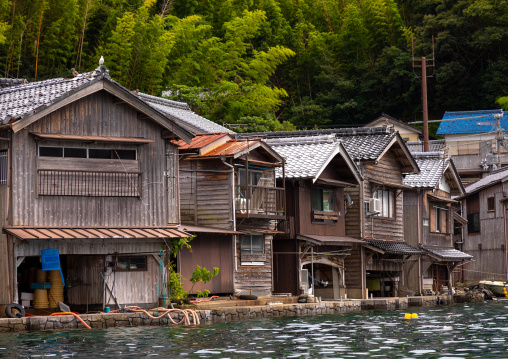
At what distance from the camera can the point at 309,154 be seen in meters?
35.9

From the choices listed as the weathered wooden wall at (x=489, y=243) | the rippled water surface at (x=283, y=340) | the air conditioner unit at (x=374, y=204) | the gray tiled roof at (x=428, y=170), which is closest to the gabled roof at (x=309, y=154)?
the air conditioner unit at (x=374, y=204)

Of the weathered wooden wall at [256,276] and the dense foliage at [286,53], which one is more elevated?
the dense foliage at [286,53]

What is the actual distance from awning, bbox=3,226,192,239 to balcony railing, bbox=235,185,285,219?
4.03m

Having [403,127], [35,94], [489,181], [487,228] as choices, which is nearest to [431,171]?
[489,181]

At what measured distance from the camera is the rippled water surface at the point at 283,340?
17.4 metres

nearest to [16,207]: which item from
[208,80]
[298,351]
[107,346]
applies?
[107,346]

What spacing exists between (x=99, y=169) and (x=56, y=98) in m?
2.81

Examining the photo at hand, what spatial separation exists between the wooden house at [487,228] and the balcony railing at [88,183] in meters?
27.8

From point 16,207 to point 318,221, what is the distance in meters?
15.0

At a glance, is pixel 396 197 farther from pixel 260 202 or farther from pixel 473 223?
pixel 473 223

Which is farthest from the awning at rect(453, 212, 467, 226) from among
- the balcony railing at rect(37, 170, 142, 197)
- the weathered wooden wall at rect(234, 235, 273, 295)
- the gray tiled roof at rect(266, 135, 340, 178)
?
the balcony railing at rect(37, 170, 142, 197)

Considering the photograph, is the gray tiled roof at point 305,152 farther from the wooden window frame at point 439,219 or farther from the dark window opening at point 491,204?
the dark window opening at point 491,204

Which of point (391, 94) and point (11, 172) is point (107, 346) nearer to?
point (11, 172)

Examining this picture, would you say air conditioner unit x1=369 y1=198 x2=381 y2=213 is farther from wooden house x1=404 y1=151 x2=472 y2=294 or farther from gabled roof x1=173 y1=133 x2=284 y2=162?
gabled roof x1=173 y1=133 x2=284 y2=162
